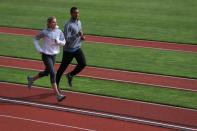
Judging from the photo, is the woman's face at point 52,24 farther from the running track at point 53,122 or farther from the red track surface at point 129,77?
the red track surface at point 129,77

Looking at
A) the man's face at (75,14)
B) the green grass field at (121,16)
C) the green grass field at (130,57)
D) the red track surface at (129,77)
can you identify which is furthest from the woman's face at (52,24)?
the green grass field at (121,16)

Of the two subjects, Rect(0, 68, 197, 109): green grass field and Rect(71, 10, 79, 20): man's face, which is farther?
Rect(0, 68, 197, 109): green grass field

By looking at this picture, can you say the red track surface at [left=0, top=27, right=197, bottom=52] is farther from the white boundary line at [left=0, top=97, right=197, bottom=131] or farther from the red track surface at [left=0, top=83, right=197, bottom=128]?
the white boundary line at [left=0, top=97, right=197, bottom=131]

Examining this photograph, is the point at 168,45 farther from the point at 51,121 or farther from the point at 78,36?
the point at 51,121

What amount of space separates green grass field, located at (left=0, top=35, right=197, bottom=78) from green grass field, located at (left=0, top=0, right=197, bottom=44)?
231cm

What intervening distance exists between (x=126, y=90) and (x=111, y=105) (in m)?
1.33

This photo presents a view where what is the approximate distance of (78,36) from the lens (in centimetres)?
1258

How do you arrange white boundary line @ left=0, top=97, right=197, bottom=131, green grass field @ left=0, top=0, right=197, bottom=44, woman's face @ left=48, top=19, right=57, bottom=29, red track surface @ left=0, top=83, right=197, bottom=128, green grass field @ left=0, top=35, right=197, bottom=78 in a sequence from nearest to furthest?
white boundary line @ left=0, top=97, right=197, bottom=131, red track surface @ left=0, top=83, right=197, bottom=128, woman's face @ left=48, top=19, right=57, bottom=29, green grass field @ left=0, top=35, right=197, bottom=78, green grass field @ left=0, top=0, right=197, bottom=44

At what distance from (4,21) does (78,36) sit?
39.6 ft

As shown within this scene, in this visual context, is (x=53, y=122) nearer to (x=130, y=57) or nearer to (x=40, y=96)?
(x=40, y=96)

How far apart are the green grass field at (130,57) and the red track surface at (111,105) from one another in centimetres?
316

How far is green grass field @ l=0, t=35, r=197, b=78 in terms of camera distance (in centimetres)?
1558

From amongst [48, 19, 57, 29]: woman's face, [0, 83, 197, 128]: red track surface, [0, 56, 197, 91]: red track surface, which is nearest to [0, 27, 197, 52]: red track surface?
[0, 56, 197, 91]: red track surface

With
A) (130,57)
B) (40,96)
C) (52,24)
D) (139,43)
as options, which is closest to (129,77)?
(130,57)
